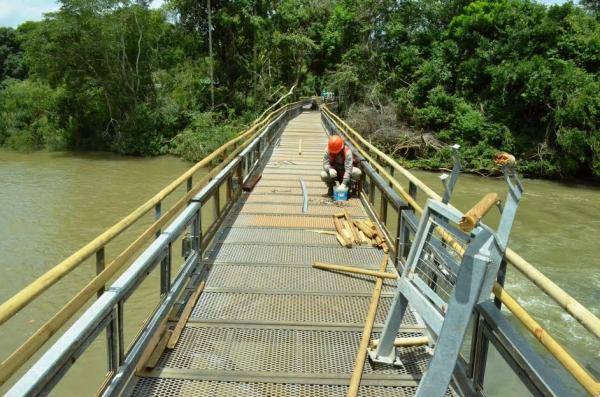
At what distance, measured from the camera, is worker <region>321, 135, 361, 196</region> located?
29.9ft

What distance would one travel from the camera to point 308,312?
186 inches

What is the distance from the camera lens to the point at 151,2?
33.2 m

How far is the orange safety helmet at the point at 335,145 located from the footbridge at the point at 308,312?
1977mm

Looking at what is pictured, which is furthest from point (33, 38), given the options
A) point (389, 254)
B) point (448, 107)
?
point (389, 254)

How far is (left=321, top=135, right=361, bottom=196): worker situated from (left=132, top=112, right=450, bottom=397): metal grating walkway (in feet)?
5.81

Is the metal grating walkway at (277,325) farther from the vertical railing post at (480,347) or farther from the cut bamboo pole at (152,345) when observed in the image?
the vertical railing post at (480,347)

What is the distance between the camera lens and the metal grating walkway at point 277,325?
11.7 ft

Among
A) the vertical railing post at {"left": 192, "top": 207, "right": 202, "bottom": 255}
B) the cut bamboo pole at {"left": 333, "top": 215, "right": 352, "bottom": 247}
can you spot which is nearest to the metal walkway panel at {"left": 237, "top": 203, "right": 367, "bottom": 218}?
the cut bamboo pole at {"left": 333, "top": 215, "right": 352, "bottom": 247}

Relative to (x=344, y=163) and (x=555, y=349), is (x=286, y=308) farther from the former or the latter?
(x=344, y=163)

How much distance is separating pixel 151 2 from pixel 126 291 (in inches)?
1340

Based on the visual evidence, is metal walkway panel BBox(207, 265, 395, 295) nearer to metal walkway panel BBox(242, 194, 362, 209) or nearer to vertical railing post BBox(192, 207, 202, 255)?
vertical railing post BBox(192, 207, 202, 255)

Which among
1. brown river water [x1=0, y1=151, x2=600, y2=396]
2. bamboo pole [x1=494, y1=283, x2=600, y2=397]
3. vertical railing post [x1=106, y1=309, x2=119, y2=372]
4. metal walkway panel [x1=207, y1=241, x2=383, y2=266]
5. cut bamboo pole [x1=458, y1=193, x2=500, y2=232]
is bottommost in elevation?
brown river water [x1=0, y1=151, x2=600, y2=396]

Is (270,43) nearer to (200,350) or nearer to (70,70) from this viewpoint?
(70,70)

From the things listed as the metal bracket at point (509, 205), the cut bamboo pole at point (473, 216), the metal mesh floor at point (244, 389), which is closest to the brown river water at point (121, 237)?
the metal mesh floor at point (244, 389)
